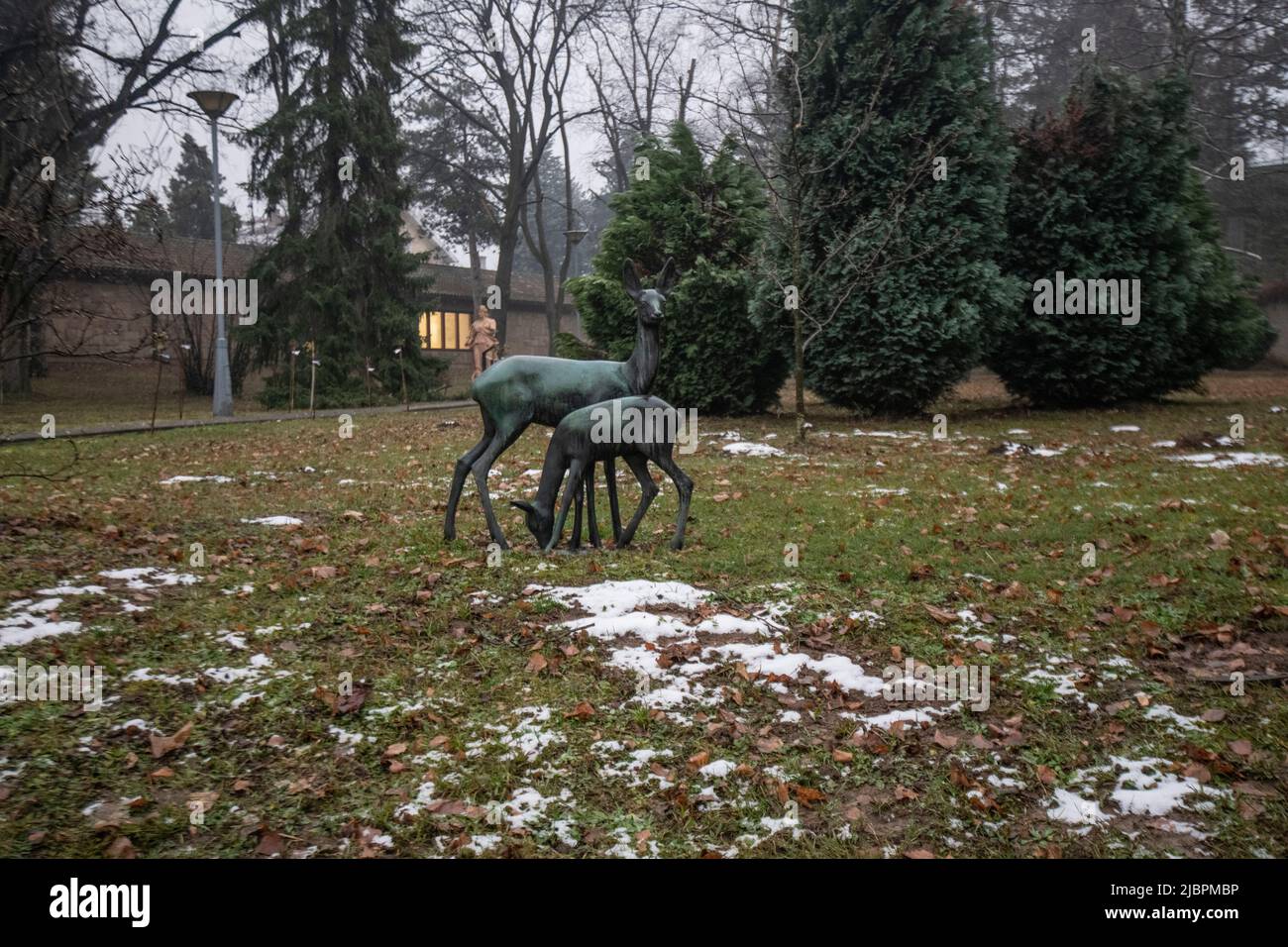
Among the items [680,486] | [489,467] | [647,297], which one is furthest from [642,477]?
[647,297]

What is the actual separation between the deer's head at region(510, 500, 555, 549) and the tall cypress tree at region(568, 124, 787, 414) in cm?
970

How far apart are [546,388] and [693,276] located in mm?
9807

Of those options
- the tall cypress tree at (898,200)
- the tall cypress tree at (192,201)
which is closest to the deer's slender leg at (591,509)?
the tall cypress tree at (898,200)

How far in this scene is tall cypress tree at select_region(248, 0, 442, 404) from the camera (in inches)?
953

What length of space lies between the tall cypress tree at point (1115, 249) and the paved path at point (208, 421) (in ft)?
45.4

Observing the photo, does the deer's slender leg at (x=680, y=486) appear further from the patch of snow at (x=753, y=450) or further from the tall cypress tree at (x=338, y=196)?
the tall cypress tree at (x=338, y=196)

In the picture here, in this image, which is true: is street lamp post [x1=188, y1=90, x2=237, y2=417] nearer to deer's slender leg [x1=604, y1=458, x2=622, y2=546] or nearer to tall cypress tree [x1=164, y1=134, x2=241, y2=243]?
deer's slender leg [x1=604, y1=458, x2=622, y2=546]

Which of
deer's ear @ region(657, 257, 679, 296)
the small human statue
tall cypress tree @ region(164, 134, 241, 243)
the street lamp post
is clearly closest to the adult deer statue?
deer's ear @ region(657, 257, 679, 296)

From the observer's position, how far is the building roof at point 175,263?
7086mm

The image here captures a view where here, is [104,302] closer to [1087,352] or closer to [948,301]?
[948,301]

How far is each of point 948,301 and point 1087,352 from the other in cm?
319

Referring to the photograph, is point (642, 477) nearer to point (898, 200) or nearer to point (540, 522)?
point (540, 522)
